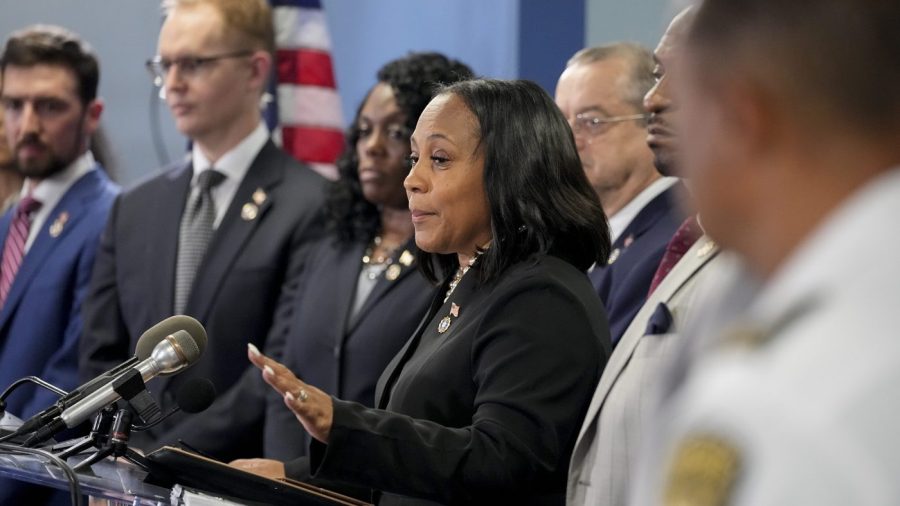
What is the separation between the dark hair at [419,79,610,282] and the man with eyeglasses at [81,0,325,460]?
1.74 meters

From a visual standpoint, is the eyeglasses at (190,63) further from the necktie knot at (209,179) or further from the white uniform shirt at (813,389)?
the white uniform shirt at (813,389)

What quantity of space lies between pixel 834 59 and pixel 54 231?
14.9ft

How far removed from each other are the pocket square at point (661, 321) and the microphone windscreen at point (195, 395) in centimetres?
87

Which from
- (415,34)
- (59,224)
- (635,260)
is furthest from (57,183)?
(635,260)

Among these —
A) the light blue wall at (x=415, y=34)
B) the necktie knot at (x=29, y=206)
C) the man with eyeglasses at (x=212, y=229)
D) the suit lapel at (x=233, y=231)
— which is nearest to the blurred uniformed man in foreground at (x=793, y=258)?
the man with eyeglasses at (x=212, y=229)

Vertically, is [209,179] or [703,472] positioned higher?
[703,472]

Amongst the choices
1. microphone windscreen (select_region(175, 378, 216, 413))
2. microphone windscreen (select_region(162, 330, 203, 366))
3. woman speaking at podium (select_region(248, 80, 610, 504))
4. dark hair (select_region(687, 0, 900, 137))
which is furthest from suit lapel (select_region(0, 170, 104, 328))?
dark hair (select_region(687, 0, 900, 137))

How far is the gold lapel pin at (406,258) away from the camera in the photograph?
425 centimetres

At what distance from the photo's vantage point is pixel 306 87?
5996 mm

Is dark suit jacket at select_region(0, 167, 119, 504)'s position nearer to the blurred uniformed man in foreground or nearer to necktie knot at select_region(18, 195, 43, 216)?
necktie knot at select_region(18, 195, 43, 216)

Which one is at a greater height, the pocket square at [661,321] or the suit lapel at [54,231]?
the pocket square at [661,321]

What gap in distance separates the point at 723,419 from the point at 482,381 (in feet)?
5.87

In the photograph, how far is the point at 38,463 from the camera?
245 centimetres

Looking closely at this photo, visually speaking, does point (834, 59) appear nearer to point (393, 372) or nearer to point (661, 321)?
point (661, 321)
